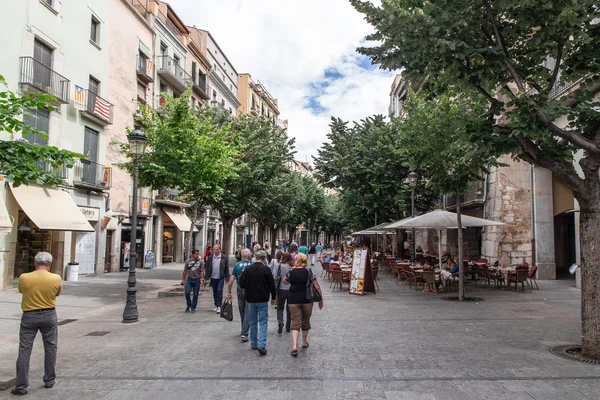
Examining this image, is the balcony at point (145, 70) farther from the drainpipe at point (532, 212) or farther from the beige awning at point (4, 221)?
the drainpipe at point (532, 212)

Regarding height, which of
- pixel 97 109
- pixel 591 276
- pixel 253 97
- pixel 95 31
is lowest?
pixel 591 276

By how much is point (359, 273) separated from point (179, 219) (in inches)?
736

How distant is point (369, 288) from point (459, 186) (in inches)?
174

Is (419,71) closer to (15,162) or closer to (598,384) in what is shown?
(598,384)

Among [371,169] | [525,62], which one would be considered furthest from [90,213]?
[525,62]

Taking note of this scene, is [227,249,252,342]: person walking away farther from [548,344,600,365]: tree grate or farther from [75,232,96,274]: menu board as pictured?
[75,232,96,274]: menu board

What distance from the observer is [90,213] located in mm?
20328

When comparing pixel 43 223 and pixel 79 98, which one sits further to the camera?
pixel 79 98

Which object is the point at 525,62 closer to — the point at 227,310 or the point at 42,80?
the point at 227,310

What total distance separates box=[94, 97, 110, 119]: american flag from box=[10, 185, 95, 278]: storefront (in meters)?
4.38

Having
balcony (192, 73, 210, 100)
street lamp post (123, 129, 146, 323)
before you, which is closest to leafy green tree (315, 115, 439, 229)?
balcony (192, 73, 210, 100)

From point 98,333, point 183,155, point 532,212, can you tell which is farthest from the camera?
point 532,212

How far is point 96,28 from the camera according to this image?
2105cm

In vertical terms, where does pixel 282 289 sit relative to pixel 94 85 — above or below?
below
